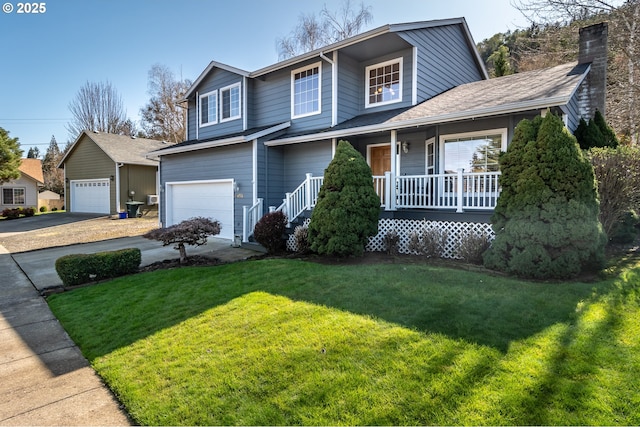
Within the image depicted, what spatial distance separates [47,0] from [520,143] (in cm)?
1427

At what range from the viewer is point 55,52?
18.2m

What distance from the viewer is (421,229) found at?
27.6 feet

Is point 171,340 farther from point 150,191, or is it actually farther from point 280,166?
point 150,191

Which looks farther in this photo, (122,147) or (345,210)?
(122,147)

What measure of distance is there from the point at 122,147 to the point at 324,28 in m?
16.7

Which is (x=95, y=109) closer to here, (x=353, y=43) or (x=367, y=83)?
(x=367, y=83)

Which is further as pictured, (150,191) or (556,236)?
(150,191)

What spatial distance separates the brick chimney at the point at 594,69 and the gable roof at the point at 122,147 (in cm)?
2131

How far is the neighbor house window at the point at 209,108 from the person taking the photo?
14.7 m

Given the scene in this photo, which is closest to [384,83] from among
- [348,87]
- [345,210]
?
[348,87]

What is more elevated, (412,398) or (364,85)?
(364,85)

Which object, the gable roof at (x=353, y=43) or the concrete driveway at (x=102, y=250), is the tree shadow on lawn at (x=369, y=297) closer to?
the concrete driveway at (x=102, y=250)

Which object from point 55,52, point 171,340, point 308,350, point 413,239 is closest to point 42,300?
point 171,340

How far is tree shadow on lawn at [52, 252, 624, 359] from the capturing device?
4.07 m
